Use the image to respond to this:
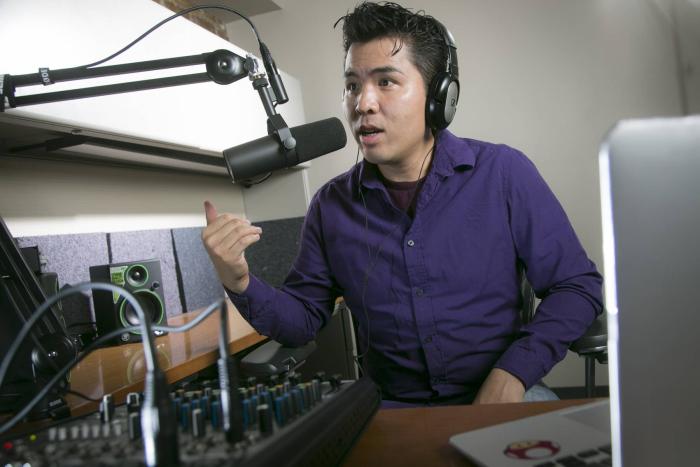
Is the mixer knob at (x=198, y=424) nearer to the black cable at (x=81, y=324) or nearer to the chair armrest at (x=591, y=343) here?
the chair armrest at (x=591, y=343)

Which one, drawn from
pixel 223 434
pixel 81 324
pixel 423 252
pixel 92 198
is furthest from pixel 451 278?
pixel 92 198

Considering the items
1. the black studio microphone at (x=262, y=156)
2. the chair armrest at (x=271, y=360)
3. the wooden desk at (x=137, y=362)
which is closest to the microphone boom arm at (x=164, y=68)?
the black studio microphone at (x=262, y=156)

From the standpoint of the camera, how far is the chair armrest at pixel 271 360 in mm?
1091

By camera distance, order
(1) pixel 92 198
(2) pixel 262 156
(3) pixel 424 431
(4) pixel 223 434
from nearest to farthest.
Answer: (4) pixel 223 434
(3) pixel 424 431
(2) pixel 262 156
(1) pixel 92 198

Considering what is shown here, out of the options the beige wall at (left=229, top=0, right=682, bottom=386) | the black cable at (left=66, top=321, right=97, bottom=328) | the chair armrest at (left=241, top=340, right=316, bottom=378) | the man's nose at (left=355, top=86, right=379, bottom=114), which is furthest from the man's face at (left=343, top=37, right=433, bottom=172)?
the beige wall at (left=229, top=0, right=682, bottom=386)

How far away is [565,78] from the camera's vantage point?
245cm

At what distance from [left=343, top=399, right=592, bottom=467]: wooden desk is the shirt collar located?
628 mm

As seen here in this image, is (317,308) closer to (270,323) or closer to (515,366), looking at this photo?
(270,323)

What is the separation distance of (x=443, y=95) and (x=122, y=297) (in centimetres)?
89

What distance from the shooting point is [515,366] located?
0.97m

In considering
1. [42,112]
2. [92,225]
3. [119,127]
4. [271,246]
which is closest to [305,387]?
[42,112]

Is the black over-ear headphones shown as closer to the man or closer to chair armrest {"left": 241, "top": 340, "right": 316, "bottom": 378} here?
the man

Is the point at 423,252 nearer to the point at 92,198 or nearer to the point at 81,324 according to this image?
the point at 81,324

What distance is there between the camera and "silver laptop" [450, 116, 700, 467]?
28cm
